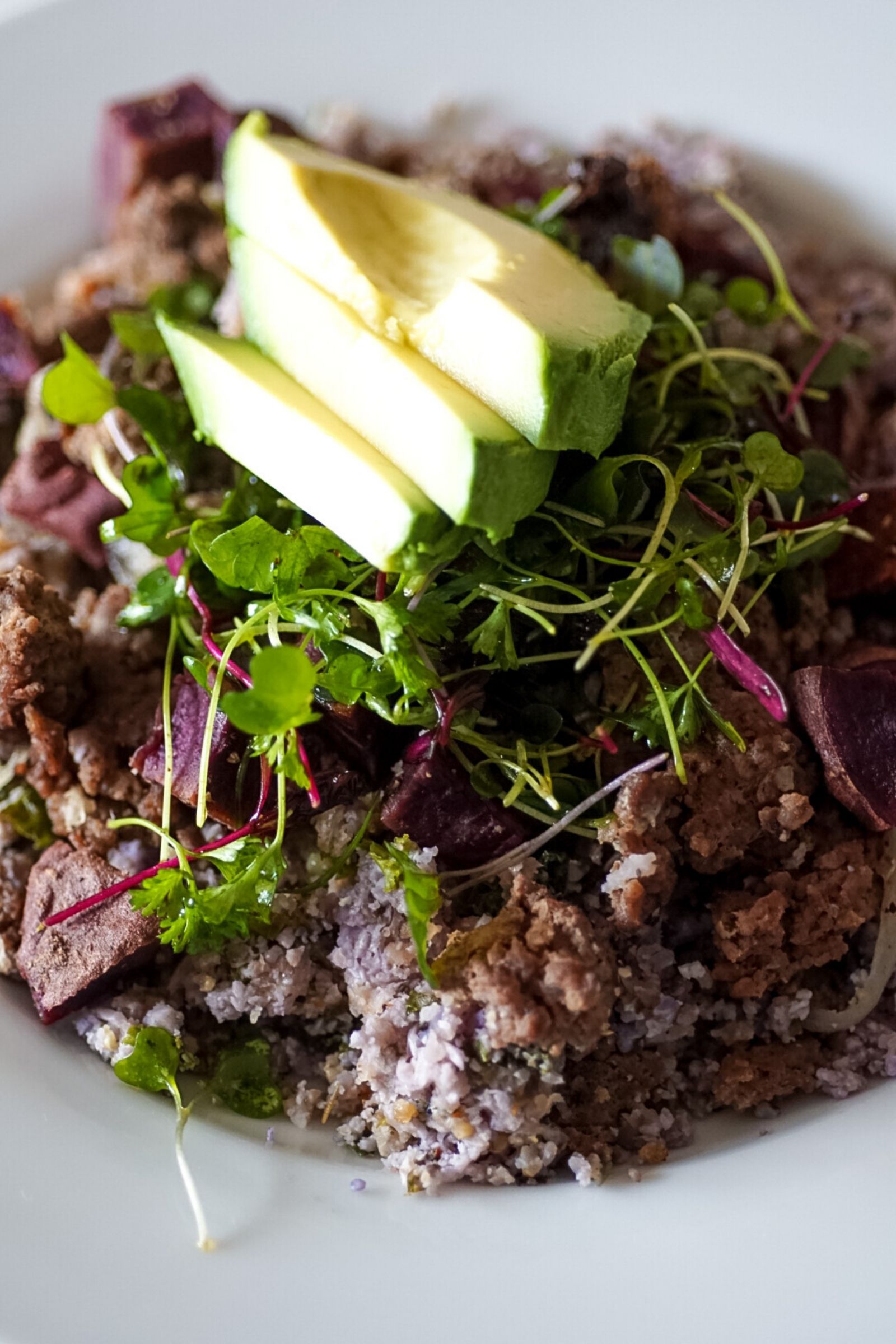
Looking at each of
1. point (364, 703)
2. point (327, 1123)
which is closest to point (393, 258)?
point (364, 703)

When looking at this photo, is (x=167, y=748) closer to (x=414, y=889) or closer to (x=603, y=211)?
(x=414, y=889)

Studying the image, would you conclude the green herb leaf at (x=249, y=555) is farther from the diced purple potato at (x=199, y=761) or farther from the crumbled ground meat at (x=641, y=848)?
the crumbled ground meat at (x=641, y=848)

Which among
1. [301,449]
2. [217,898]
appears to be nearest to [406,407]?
[301,449]

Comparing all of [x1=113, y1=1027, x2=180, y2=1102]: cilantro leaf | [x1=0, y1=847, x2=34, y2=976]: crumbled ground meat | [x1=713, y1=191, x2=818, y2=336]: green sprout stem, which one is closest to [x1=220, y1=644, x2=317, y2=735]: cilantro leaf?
[x1=113, y1=1027, x2=180, y2=1102]: cilantro leaf

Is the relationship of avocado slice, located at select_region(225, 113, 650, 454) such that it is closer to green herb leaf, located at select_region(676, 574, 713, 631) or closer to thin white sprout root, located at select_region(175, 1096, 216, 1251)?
green herb leaf, located at select_region(676, 574, 713, 631)

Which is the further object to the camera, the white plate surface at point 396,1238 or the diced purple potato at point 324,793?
the diced purple potato at point 324,793

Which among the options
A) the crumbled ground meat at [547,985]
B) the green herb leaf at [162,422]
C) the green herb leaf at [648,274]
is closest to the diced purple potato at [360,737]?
the crumbled ground meat at [547,985]
